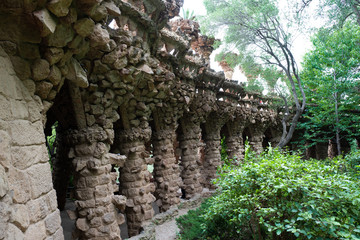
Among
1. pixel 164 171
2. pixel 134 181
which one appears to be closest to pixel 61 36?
pixel 134 181

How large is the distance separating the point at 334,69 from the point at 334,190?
434 inches

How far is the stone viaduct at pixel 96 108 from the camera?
2.46 m

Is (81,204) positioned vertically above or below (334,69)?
below

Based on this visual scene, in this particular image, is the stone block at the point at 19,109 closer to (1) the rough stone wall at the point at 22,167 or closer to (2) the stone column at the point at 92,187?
(1) the rough stone wall at the point at 22,167

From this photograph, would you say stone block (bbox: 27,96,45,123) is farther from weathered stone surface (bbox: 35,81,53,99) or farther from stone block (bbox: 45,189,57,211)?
stone block (bbox: 45,189,57,211)

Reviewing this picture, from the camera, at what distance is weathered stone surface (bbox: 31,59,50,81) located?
2756mm

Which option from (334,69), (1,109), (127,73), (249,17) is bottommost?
(1,109)

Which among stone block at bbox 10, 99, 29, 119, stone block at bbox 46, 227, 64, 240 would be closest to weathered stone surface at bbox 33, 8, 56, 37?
stone block at bbox 10, 99, 29, 119

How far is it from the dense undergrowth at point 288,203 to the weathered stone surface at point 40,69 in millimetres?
3647

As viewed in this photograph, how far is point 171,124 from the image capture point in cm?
959

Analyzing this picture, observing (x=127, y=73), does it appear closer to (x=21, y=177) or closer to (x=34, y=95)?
(x=34, y=95)

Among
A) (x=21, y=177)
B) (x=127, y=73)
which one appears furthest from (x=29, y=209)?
(x=127, y=73)

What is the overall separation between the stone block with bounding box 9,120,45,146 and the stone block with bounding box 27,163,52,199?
0.25m

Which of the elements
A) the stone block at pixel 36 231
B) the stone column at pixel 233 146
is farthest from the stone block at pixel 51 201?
the stone column at pixel 233 146
